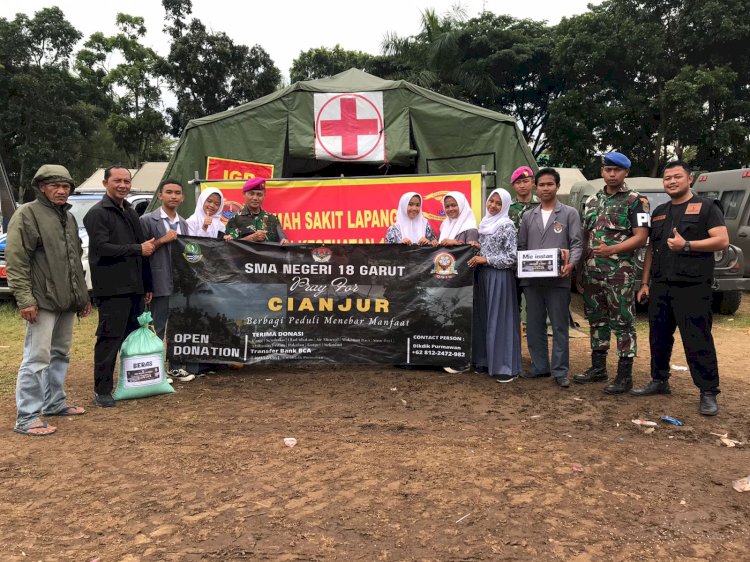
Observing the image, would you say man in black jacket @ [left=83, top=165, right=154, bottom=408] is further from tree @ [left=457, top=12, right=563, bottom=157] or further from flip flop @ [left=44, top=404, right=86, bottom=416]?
tree @ [left=457, top=12, right=563, bottom=157]

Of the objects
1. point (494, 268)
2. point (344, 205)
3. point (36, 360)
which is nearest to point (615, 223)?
point (494, 268)

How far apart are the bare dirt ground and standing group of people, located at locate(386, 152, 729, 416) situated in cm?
35

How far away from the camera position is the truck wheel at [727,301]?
8.95m

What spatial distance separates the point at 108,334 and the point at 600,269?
4008 millimetres

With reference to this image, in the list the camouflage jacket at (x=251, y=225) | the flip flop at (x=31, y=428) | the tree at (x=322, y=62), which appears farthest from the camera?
the tree at (x=322, y=62)

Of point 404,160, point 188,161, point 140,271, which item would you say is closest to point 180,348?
point 140,271

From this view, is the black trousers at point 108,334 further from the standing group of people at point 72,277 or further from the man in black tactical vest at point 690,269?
the man in black tactical vest at point 690,269

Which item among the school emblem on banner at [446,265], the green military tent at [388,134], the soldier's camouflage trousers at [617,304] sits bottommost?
the soldier's camouflage trousers at [617,304]

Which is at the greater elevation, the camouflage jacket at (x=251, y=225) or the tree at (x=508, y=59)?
the tree at (x=508, y=59)

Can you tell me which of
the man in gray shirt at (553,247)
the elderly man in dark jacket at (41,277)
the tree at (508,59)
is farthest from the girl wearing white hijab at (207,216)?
the tree at (508,59)

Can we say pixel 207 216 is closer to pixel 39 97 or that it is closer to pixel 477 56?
pixel 477 56

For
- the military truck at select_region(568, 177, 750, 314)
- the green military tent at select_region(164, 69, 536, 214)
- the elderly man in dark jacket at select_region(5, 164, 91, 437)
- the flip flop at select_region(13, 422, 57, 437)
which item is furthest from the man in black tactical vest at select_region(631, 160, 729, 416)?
the flip flop at select_region(13, 422, 57, 437)

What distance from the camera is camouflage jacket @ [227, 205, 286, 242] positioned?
557cm

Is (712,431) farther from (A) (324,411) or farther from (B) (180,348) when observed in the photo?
(B) (180,348)
